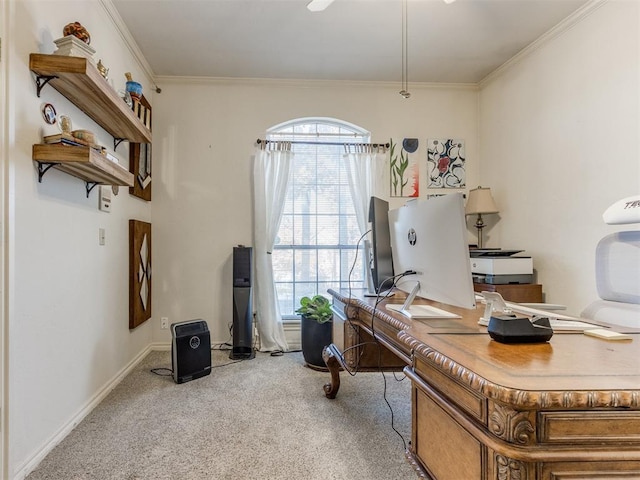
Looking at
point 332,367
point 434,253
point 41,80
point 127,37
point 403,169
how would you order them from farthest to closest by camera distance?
point 403,169
point 127,37
point 332,367
point 41,80
point 434,253

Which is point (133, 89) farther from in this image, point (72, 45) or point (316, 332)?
point (316, 332)

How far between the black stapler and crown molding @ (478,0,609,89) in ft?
8.86

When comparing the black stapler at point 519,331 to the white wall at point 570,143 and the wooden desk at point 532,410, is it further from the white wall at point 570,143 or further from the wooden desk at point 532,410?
the white wall at point 570,143

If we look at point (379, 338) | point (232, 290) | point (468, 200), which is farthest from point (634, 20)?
point (232, 290)

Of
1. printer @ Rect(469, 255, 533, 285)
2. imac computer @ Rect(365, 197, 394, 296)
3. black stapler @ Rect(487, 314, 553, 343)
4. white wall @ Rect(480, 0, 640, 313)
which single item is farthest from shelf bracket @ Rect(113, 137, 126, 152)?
white wall @ Rect(480, 0, 640, 313)

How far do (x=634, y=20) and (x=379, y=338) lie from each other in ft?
8.48

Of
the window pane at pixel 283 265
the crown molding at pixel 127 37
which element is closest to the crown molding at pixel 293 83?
the crown molding at pixel 127 37

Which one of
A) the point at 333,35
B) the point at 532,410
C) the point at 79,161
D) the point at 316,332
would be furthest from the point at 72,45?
the point at 316,332

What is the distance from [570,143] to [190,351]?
334 centimetres

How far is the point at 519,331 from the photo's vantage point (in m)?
0.99

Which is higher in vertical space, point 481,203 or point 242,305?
point 481,203

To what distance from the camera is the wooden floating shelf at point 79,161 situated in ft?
5.45

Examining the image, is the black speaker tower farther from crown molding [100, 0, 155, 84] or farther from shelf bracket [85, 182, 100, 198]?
crown molding [100, 0, 155, 84]

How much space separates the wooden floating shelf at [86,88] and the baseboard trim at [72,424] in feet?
5.76
